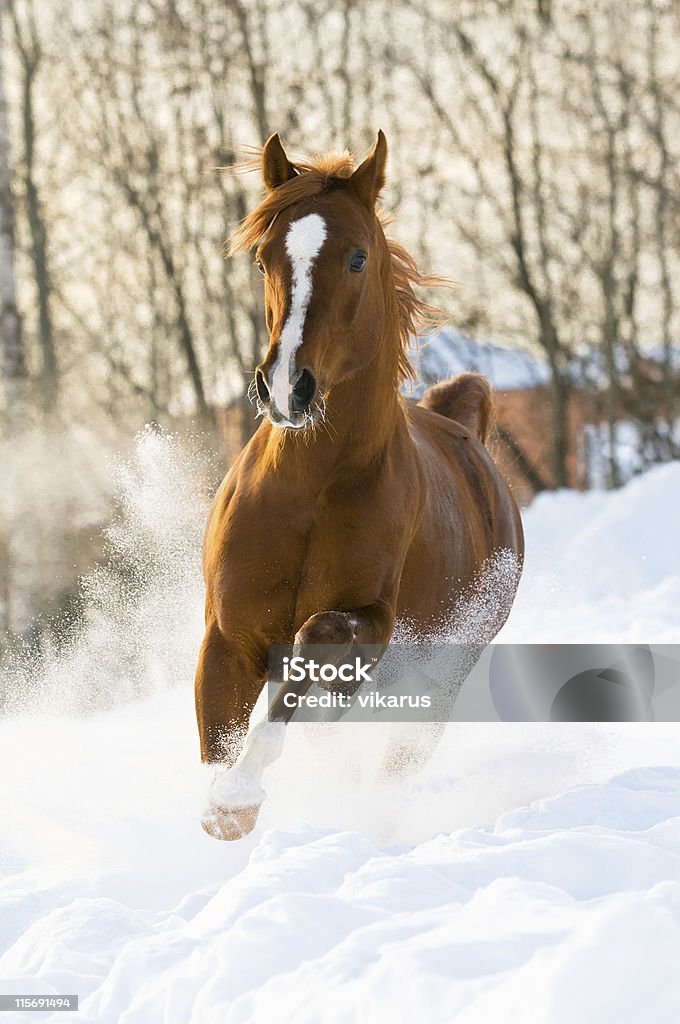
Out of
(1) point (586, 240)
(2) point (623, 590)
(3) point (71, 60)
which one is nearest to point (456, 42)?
(1) point (586, 240)

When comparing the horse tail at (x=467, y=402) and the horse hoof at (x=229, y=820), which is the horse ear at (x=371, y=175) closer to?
the horse hoof at (x=229, y=820)

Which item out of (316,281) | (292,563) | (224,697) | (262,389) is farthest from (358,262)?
(224,697)

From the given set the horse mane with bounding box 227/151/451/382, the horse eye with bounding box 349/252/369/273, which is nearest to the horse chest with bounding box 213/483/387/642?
the horse eye with bounding box 349/252/369/273

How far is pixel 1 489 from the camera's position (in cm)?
970

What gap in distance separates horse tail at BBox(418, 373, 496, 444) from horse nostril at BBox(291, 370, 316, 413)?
2.96 meters

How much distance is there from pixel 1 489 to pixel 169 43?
574 centimetres

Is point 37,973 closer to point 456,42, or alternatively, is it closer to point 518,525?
point 518,525

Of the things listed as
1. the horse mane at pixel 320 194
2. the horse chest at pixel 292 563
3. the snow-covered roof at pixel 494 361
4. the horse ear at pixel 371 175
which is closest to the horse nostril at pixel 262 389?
the horse chest at pixel 292 563

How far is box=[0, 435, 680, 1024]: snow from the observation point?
2023 millimetres

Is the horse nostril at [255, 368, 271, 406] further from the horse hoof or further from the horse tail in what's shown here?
the horse tail

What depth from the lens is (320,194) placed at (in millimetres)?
3428

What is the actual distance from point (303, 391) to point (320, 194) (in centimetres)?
76

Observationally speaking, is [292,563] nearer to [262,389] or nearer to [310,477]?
[310,477]

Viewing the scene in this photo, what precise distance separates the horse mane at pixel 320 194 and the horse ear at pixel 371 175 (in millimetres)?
39
